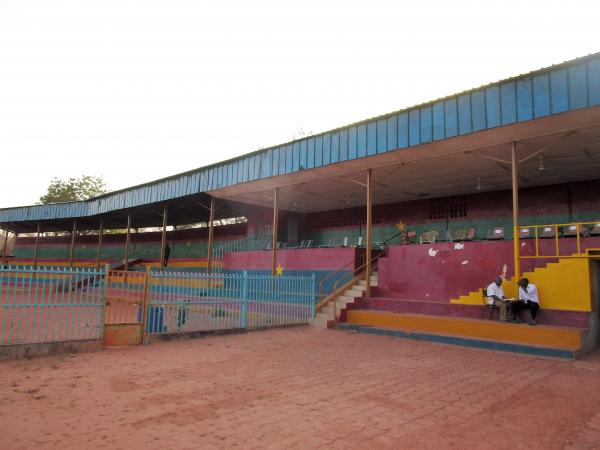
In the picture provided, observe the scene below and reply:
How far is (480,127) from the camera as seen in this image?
10281 millimetres

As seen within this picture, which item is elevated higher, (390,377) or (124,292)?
(124,292)

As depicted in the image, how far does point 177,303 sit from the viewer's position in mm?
Answer: 9688

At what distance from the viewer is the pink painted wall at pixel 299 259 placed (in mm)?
15445

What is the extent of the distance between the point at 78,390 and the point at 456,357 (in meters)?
6.55

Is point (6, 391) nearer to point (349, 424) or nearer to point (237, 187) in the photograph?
point (349, 424)

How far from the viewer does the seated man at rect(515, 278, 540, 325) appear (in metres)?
9.23

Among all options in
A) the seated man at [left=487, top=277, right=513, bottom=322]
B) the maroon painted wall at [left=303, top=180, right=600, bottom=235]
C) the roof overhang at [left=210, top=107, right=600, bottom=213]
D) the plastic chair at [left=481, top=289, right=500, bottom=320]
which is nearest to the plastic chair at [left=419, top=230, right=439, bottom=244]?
the maroon painted wall at [left=303, top=180, right=600, bottom=235]

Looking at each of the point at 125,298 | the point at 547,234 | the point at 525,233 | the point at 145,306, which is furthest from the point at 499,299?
the point at 125,298

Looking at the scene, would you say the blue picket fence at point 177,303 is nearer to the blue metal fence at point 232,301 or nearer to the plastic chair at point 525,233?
the blue metal fence at point 232,301

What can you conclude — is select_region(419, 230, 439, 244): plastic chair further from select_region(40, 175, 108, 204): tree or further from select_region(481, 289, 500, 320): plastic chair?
select_region(40, 175, 108, 204): tree

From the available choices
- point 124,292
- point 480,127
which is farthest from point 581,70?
point 124,292

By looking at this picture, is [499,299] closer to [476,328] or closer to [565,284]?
[476,328]

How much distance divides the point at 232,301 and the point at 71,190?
1829 inches

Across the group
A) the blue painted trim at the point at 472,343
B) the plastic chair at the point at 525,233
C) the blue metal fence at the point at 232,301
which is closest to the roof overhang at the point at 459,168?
the plastic chair at the point at 525,233
